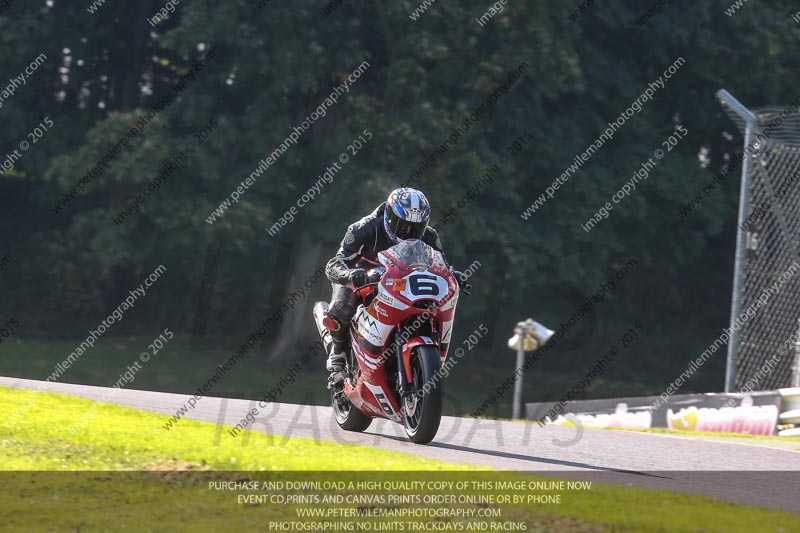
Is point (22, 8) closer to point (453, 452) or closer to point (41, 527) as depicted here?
point (453, 452)

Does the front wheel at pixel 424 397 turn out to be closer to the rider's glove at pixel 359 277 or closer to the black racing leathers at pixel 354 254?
the rider's glove at pixel 359 277

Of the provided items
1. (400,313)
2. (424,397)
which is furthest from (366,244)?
(424,397)

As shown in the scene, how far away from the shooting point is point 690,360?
32219 mm

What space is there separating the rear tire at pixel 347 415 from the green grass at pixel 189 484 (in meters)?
1.04

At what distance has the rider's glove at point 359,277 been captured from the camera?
9.52 m

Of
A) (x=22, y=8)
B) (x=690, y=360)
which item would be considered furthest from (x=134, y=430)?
(x=690, y=360)

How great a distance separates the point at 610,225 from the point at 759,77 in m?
4.48

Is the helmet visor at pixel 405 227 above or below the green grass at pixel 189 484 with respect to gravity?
above

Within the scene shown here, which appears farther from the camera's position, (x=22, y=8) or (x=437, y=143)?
Answer: (x=22, y=8)

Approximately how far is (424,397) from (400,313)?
2.16ft

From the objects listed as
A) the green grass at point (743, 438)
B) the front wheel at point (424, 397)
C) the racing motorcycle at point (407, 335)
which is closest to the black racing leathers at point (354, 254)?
the racing motorcycle at point (407, 335)

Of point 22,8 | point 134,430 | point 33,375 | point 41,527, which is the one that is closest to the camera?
point 41,527

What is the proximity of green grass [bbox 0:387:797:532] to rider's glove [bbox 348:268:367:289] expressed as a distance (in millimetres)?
1194

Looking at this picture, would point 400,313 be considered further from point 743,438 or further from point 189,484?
point 743,438
